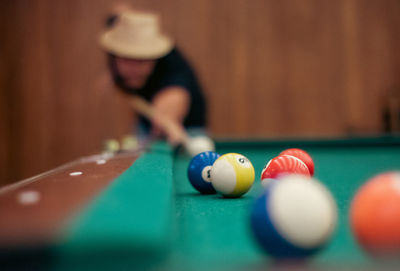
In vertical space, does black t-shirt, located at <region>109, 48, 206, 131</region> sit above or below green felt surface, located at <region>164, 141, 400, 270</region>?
below

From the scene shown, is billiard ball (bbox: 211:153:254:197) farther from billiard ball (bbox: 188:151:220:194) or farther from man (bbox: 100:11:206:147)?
man (bbox: 100:11:206:147)

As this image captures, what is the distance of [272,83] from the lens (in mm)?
6105

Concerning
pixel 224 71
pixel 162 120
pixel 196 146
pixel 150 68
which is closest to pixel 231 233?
pixel 196 146

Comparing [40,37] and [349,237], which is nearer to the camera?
[349,237]

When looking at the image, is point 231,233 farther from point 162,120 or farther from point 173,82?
point 173,82

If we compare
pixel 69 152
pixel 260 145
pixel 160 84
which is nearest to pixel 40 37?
pixel 69 152

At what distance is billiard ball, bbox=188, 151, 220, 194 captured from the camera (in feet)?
5.09

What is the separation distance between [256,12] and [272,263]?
5832 mm

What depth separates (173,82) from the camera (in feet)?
14.7

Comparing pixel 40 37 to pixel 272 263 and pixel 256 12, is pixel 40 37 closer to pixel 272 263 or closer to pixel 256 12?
pixel 256 12

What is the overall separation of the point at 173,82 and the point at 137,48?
581mm

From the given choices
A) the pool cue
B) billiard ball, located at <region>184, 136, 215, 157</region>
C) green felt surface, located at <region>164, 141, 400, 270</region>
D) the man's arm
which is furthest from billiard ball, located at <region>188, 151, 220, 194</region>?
the man's arm

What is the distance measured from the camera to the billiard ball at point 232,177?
1.43 m

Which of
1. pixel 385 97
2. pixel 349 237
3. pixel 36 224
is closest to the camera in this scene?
pixel 36 224
